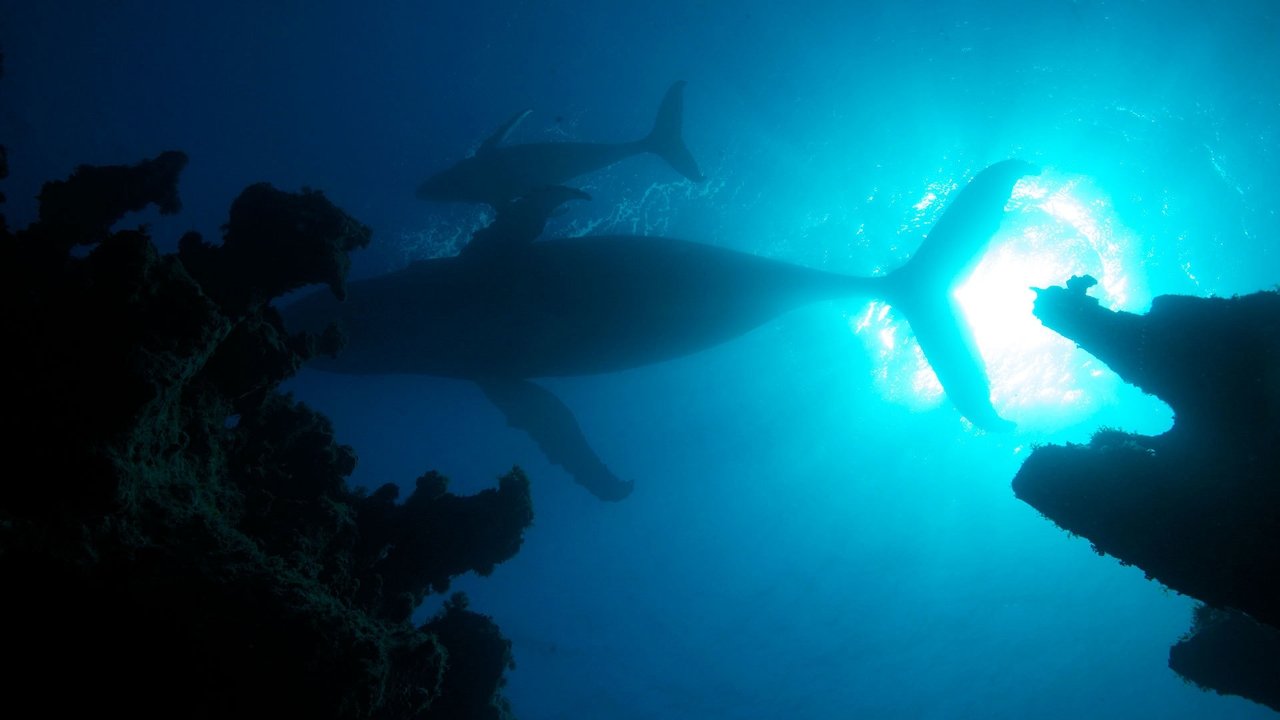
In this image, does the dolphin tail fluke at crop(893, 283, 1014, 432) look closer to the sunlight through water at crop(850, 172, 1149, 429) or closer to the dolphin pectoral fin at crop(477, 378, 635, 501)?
the sunlight through water at crop(850, 172, 1149, 429)

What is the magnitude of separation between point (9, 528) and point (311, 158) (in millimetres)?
10871

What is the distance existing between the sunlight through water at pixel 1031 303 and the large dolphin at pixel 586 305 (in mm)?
1753

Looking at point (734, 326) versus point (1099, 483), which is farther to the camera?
point (734, 326)

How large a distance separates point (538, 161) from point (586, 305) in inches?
125

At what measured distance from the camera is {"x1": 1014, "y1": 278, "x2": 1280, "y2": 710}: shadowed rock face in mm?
5066

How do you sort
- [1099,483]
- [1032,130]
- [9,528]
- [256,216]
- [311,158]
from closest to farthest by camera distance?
1. [9,528]
2. [256,216]
3. [1099,483]
4. [311,158]
5. [1032,130]

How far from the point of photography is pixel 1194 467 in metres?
5.41

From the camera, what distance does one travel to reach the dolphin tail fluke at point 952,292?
12.1 metres

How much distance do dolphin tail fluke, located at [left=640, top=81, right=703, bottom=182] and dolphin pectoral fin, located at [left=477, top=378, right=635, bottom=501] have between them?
560 centimetres

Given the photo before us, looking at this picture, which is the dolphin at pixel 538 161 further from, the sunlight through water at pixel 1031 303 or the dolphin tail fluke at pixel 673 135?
the sunlight through water at pixel 1031 303

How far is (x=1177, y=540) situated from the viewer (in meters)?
5.25

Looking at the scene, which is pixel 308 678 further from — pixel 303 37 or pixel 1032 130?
pixel 1032 130

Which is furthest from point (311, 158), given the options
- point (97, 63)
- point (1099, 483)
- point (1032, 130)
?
point (1032, 130)

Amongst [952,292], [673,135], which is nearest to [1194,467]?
[952,292]
